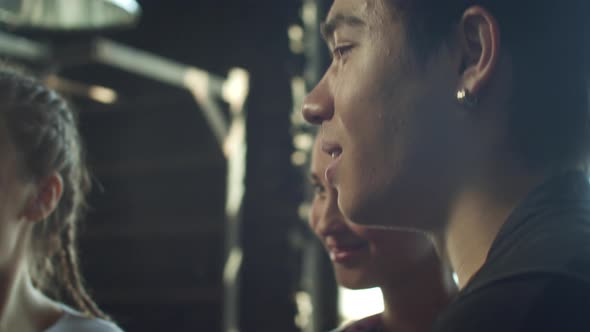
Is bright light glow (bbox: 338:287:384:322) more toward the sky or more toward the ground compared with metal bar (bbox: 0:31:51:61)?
more toward the ground

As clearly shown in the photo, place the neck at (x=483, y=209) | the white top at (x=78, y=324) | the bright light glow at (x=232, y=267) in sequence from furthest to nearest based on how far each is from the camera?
1. the bright light glow at (x=232, y=267)
2. the white top at (x=78, y=324)
3. the neck at (x=483, y=209)

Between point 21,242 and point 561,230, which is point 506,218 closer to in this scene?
point 561,230

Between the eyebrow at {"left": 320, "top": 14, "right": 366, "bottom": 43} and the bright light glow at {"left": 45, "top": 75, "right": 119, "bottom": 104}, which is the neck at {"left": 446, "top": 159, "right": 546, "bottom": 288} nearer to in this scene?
the eyebrow at {"left": 320, "top": 14, "right": 366, "bottom": 43}

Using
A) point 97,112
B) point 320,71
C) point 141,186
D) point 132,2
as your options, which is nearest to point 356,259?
point 132,2

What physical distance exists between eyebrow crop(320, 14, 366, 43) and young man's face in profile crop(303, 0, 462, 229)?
0.04ft

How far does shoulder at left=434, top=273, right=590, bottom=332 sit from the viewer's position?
0.46m

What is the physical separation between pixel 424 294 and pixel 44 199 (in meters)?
0.64

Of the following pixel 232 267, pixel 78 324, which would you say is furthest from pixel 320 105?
pixel 232 267

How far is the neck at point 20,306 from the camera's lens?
117cm

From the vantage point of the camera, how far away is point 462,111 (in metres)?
0.64

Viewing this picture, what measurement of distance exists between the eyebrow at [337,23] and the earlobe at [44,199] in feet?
2.18

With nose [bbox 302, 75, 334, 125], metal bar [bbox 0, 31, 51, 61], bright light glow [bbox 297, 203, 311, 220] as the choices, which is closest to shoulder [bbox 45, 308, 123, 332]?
nose [bbox 302, 75, 334, 125]

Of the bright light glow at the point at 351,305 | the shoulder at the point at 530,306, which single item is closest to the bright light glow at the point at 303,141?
the bright light glow at the point at 351,305

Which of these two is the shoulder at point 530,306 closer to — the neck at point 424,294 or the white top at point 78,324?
the neck at point 424,294
